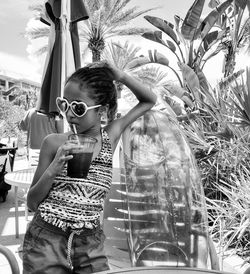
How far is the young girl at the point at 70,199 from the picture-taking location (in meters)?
1.42

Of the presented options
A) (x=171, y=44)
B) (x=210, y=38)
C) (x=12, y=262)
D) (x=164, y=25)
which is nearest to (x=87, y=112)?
(x=12, y=262)

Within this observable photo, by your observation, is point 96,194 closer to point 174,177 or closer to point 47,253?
point 47,253

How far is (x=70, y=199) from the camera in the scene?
1.45 meters

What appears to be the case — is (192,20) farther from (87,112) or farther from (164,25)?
(87,112)

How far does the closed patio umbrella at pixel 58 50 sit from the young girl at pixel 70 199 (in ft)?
8.92

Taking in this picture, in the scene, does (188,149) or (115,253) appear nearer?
(188,149)

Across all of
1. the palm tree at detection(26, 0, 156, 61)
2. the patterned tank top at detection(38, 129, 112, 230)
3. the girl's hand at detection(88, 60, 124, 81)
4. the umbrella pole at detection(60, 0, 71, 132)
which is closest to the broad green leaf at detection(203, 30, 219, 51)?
the umbrella pole at detection(60, 0, 71, 132)

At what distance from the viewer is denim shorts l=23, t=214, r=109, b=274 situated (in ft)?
4.64

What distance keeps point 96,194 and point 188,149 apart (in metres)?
0.99

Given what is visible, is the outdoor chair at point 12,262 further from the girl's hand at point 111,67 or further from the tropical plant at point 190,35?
the tropical plant at point 190,35

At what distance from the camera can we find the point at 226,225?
3.27m

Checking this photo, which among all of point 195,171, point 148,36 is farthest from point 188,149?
point 148,36

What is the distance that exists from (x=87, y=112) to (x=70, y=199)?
1.15 ft

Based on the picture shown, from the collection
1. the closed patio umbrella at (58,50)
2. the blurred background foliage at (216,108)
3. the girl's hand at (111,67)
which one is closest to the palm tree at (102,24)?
the blurred background foliage at (216,108)
